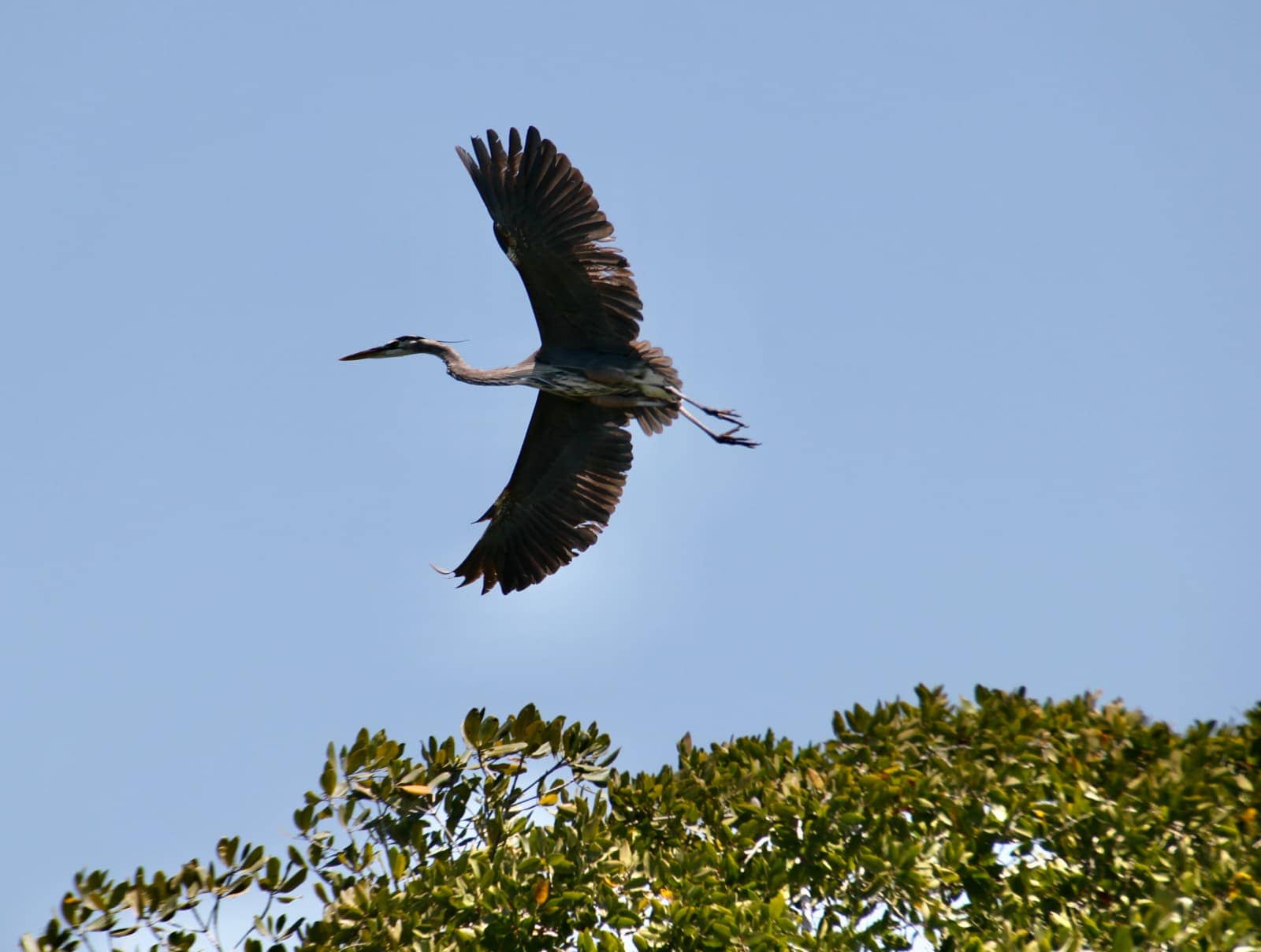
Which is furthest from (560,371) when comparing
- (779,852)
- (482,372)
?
(779,852)

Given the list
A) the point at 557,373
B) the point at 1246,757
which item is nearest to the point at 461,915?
the point at 1246,757

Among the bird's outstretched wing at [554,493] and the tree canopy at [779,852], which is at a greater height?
the bird's outstretched wing at [554,493]

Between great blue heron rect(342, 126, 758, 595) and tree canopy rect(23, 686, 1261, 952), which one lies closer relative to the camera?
tree canopy rect(23, 686, 1261, 952)

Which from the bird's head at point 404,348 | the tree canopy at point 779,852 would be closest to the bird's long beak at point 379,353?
the bird's head at point 404,348

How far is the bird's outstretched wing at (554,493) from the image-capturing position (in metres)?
9.82

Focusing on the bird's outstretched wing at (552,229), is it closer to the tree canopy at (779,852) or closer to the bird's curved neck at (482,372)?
the bird's curved neck at (482,372)

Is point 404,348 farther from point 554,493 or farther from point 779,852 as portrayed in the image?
point 779,852

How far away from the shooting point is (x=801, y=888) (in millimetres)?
5996

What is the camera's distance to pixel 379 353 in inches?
396

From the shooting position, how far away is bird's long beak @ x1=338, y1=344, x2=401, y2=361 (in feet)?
32.8

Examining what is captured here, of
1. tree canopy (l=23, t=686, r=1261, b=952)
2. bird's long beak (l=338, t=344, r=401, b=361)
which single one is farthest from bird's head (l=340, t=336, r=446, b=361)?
tree canopy (l=23, t=686, r=1261, b=952)

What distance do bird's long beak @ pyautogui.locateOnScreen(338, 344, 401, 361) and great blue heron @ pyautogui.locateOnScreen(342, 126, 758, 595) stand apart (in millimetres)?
11

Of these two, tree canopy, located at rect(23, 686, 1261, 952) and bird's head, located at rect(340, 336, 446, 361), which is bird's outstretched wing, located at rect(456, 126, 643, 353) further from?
tree canopy, located at rect(23, 686, 1261, 952)

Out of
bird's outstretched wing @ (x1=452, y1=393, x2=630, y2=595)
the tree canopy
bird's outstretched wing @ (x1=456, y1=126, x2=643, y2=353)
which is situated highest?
bird's outstretched wing @ (x1=456, y1=126, x2=643, y2=353)
